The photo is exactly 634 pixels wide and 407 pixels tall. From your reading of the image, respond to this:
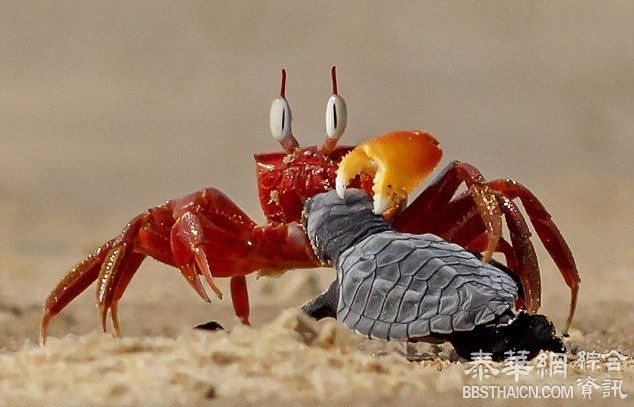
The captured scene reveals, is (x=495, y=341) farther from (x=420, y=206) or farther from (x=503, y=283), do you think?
(x=420, y=206)

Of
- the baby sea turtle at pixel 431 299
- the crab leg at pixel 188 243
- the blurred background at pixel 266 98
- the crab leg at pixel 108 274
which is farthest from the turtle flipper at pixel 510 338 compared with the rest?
the blurred background at pixel 266 98

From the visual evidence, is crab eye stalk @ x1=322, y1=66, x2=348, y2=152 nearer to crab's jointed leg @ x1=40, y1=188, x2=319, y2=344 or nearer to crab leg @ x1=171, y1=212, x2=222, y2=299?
crab's jointed leg @ x1=40, y1=188, x2=319, y2=344

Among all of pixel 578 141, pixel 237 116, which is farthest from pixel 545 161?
pixel 237 116

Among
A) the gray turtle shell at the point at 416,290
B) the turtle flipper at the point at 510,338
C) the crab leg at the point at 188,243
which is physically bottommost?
the turtle flipper at the point at 510,338

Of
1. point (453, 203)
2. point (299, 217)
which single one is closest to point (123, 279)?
point (299, 217)

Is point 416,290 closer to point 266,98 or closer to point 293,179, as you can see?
point 293,179

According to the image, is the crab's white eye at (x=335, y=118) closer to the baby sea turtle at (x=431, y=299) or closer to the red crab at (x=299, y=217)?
the red crab at (x=299, y=217)
